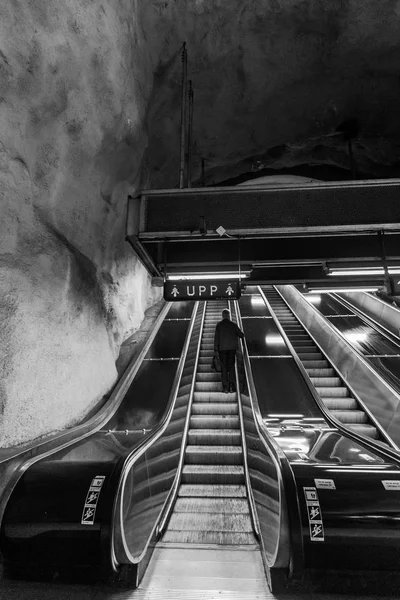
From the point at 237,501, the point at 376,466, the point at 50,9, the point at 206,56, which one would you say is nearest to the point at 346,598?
the point at 376,466

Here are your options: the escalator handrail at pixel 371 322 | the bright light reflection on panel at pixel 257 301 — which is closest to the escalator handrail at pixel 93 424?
the bright light reflection on panel at pixel 257 301

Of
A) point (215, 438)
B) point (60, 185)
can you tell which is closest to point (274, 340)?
point (215, 438)

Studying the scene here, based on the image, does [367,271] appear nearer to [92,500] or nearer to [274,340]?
[274,340]

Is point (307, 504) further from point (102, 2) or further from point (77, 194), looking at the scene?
point (102, 2)

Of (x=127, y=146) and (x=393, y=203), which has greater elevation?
(x=127, y=146)

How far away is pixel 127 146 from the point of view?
21.2ft

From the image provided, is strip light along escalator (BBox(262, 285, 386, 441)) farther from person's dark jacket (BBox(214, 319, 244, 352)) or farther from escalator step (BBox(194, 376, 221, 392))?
escalator step (BBox(194, 376, 221, 392))

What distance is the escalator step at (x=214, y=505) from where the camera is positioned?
439cm

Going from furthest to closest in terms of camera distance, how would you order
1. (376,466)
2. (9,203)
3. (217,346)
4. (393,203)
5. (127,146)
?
(217,346) → (127,146) → (393,203) → (9,203) → (376,466)

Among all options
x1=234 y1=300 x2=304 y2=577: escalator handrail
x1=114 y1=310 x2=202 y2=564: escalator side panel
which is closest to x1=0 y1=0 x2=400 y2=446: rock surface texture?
x1=114 y1=310 x2=202 y2=564: escalator side panel

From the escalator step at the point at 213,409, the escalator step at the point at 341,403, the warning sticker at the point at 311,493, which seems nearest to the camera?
the warning sticker at the point at 311,493

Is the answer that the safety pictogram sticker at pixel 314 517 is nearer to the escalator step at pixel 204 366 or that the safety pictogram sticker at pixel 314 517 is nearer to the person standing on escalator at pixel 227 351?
the person standing on escalator at pixel 227 351

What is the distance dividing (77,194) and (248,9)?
425 cm

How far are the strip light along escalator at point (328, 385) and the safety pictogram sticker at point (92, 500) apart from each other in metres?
4.17
